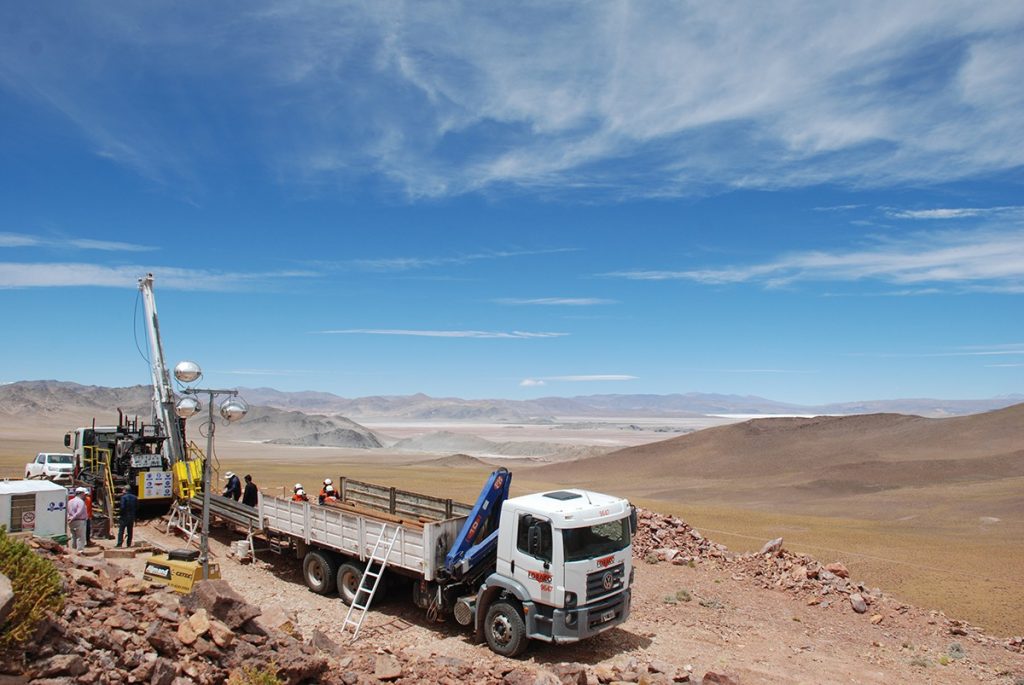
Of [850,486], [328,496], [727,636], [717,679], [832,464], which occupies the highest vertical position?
[328,496]

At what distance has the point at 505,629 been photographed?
11539mm

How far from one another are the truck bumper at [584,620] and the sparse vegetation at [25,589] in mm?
6430

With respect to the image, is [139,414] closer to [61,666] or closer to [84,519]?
[84,519]

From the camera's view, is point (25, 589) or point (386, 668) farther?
point (386, 668)

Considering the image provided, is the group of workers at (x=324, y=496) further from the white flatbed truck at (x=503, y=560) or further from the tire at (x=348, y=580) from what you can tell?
the tire at (x=348, y=580)

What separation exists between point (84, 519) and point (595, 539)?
38.1 feet

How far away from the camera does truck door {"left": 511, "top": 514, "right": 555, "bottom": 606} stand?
36.5ft

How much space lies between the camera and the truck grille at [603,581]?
11.3 meters

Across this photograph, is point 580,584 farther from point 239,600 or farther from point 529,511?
point 239,600

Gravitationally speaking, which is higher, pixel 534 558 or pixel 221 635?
pixel 534 558

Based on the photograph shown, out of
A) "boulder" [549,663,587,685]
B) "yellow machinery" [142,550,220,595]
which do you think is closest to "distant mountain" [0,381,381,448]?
"yellow machinery" [142,550,220,595]

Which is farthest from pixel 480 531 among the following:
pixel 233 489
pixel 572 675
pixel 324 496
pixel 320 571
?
pixel 233 489

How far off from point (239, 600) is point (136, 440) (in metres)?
13.9

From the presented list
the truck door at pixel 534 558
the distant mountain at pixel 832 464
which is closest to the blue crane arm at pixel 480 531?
the truck door at pixel 534 558
